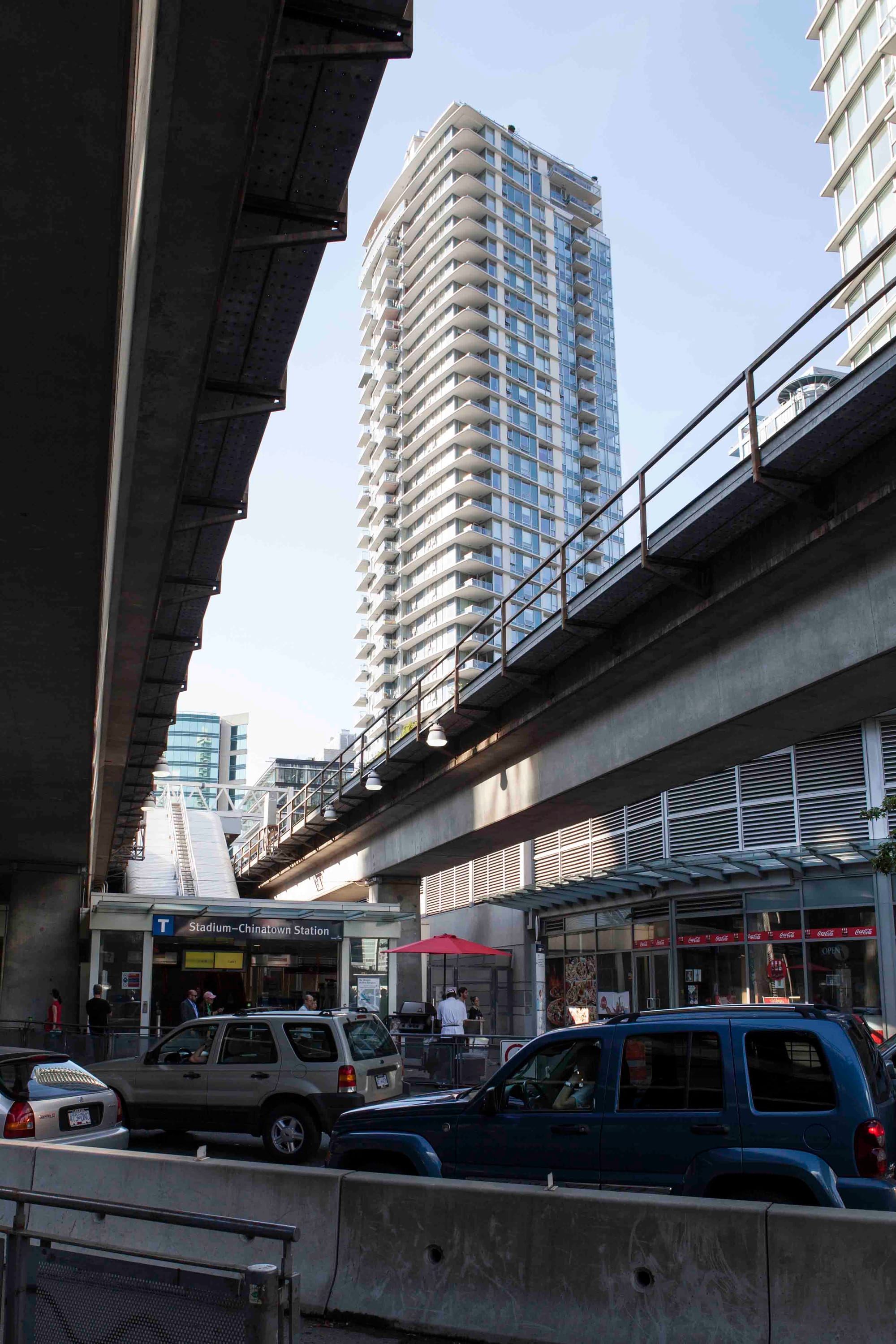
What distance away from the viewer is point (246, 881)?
5328cm

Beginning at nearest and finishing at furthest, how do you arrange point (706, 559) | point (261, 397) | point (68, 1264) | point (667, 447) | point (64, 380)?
point (68, 1264) → point (64, 380) → point (261, 397) → point (706, 559) → point (667, 447)

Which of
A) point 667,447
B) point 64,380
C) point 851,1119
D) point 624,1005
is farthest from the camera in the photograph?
point 624,1005

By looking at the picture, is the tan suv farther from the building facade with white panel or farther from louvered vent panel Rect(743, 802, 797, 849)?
louvered vent panel Rect(743, 802, 797, 849)

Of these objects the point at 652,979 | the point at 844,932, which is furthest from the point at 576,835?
the point at 844,932

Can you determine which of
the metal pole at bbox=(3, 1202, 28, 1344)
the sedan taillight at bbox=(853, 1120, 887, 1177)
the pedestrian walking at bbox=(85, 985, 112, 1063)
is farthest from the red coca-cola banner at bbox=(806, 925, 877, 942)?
the metal pole at bbox=(3, 1202, 28, 1344)

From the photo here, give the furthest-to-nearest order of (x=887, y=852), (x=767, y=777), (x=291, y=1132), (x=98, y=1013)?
1. (x=767, y=777)
2. (x=98, y=1013)
3. (x=887, y=852)
4. (x=291, y=1132)

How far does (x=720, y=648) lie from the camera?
1580 cm

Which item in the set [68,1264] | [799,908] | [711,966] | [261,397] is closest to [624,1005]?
[711,966]

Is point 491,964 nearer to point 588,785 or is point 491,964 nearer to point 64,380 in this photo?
point 588,785

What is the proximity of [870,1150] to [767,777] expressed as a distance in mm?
21117

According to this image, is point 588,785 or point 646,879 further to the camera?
point 646,879

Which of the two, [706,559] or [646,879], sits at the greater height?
[706,559]

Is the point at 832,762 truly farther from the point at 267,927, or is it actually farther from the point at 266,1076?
the point at 266,1076

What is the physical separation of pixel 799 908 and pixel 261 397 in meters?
19.5
